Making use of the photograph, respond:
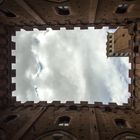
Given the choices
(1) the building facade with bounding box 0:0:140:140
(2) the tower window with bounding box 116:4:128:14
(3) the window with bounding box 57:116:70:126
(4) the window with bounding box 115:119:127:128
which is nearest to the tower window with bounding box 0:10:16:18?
(1) the building facade with bounding box 0:0:140:140

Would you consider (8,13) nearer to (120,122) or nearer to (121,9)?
(121,9)

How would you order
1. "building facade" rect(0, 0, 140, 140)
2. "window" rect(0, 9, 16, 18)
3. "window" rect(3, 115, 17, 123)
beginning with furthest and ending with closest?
1. "window" rect(3, 115, 17, 123)
2. "window" rect(0, 9, 16, 18)
3. "building facade" rect(0, 0, 140, 140)

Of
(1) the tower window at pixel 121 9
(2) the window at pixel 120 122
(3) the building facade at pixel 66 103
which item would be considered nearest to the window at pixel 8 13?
(3) the building facade at pixel 66 103

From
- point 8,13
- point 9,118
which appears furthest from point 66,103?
point 8,13

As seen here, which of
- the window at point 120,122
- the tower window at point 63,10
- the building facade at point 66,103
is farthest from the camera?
the tower window at point 63,10

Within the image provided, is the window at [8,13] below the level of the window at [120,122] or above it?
above

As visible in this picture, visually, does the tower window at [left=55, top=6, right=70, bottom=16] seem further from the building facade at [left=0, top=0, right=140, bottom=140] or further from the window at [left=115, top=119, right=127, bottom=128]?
the window at [left=115, top=119, right=127, bottom=128]

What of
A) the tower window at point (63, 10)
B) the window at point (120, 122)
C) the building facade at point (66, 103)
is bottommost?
the window at point (120, 122)

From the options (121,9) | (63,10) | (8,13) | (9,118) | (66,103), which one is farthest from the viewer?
(66,103)

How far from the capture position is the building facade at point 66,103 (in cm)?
1831

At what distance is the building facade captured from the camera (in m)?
18.3

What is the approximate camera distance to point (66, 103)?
83.9 ft

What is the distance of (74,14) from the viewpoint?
21.4m

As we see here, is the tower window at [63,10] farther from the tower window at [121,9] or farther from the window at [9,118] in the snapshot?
the window at [9,118]
